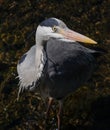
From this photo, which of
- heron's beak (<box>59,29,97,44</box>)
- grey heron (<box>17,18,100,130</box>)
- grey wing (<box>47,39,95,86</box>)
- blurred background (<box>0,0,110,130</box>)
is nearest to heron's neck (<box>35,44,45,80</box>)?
grey heron (<box>17,18,100,130</box>)

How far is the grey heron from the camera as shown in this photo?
13.6 feet

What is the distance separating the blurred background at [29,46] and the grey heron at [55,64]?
38cm

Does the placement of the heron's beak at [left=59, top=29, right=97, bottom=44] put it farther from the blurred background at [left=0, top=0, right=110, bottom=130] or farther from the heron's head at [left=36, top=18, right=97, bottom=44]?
the blurred background at [left=0, top=0, right=110, bottom=130]

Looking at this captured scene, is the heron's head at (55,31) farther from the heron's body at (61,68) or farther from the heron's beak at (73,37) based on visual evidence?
the heron's body at (61,68)

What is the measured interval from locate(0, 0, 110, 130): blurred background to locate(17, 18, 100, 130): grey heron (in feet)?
1.25

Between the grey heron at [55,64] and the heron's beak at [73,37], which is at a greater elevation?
the heron's beak at [73,37]

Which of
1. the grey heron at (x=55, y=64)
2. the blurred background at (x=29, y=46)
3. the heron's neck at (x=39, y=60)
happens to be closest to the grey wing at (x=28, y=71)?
the grey heron at (x=55, y=64)

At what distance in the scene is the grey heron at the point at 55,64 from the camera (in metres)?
4.14

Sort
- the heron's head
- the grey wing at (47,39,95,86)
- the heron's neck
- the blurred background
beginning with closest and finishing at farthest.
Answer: the heron's head < the heron's neck < the grey wing at (47,39,95,86) < the blurred background

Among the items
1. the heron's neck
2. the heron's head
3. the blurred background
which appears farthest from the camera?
the blurred background

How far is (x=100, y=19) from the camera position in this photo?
6227 millimetres

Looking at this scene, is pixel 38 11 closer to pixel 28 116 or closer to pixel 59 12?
pixel 59 12

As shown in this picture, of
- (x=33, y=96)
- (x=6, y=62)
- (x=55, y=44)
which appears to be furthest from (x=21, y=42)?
(x=55, y=44)

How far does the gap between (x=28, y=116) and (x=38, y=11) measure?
188cm
